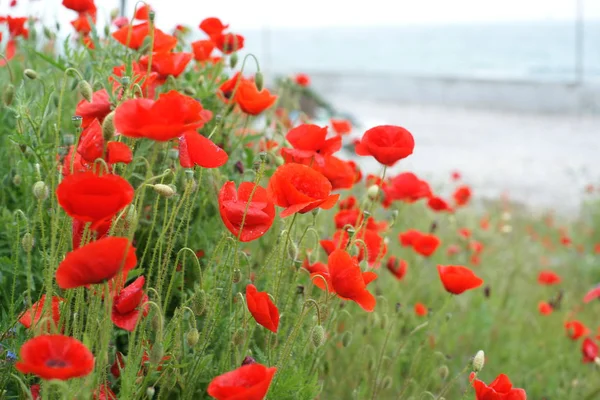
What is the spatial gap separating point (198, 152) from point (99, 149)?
0.49 ft

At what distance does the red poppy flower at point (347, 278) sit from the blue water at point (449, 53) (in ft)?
96.0

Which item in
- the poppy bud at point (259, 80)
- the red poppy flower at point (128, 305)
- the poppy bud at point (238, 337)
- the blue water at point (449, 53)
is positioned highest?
the poppy bud at point (259, 80)

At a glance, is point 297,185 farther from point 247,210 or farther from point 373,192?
point 373,192

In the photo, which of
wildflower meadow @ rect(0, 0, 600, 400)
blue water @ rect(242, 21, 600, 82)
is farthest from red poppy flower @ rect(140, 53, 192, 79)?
blue water @ rect(242, 21, 600, 82)

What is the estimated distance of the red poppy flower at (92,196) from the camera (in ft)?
2.83

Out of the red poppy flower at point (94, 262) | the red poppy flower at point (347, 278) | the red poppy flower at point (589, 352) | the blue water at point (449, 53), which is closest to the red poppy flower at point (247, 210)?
the red poppy flower at point (347, 278)

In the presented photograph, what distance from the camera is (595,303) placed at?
3729 mm

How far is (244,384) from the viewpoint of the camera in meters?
0.92

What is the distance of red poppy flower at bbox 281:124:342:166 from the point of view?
4.73 feet

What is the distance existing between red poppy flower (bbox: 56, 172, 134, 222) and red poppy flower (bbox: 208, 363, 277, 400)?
0.81ft

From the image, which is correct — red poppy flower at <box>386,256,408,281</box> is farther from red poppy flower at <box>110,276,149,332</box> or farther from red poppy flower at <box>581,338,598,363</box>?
red poppy flower at <box>110,276,149,332</box>

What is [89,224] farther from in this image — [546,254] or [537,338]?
[546,254]

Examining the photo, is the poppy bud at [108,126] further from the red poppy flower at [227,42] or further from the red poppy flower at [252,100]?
the red poppy flower at [227,42]

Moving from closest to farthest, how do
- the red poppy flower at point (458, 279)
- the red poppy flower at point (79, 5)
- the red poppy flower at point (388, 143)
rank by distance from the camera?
the red poppy flower at point (388, 143) < the red poppy flower at point (458, 279) < the red poppy flower at point (79, 5)
